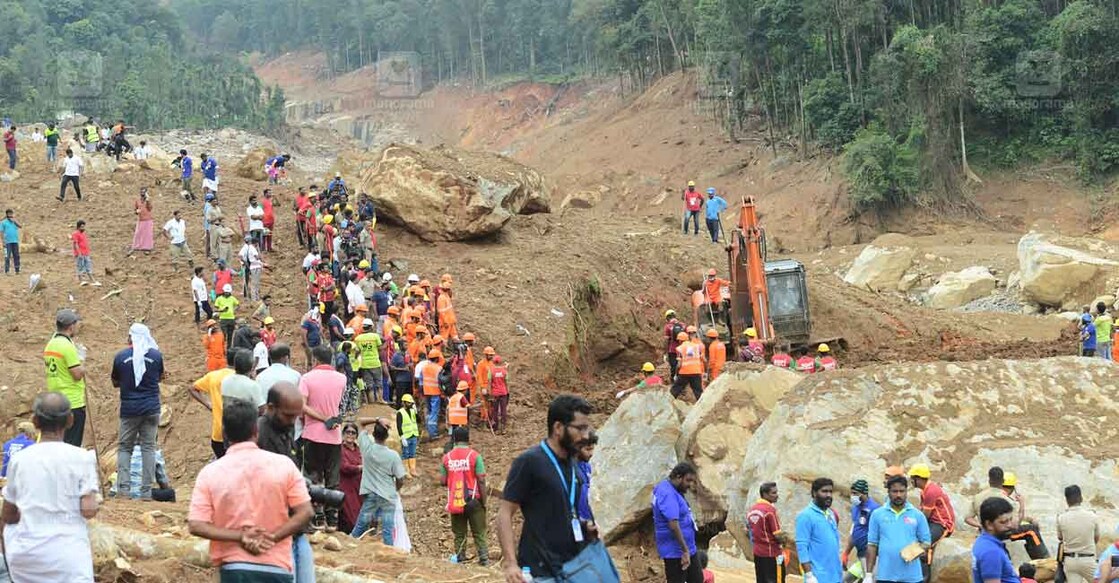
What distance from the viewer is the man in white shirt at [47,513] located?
5484mm

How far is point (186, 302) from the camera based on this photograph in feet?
69.9

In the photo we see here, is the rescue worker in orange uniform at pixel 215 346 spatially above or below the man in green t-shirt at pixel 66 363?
below

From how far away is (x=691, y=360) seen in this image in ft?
54.0

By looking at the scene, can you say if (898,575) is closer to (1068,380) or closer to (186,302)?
(1068,380)

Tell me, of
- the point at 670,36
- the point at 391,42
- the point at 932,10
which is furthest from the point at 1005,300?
the point at 391,42

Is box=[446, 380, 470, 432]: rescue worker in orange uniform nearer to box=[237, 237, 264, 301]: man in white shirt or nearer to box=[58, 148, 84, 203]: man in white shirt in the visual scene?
box=[237, 237, 264, 301]: man in white shirt

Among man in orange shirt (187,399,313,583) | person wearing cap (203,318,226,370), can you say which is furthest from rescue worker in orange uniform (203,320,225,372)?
man in orange shirt (187,399,313,583)

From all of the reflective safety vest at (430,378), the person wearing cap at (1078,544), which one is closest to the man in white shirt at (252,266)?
the reflective safety vest at (430,378)

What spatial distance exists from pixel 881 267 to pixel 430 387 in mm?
20827

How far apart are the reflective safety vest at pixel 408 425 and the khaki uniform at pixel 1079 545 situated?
821 cm

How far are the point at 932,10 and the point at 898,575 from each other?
41395 mm

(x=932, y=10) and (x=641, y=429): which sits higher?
(x=932, y=10)

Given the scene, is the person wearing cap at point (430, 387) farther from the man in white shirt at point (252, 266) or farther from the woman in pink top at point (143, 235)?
the woman in pink top at point (143, 235)
